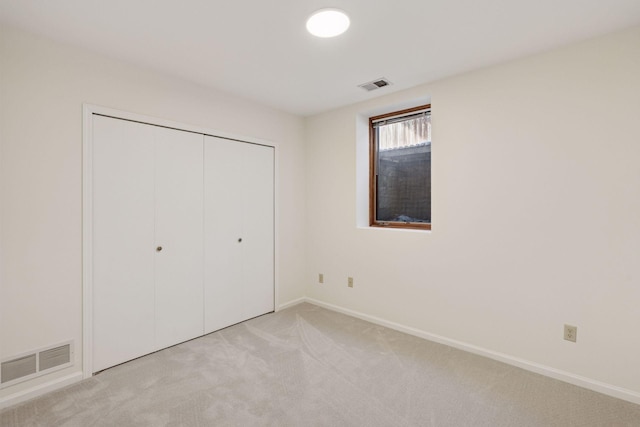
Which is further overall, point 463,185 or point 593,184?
point 463,185

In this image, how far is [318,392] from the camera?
2100 millimetres

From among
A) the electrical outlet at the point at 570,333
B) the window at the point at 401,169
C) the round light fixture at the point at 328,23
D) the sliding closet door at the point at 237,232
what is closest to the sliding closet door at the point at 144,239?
the sliding closet door at the point at 237,232

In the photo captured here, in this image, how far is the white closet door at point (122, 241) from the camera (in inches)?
92.1

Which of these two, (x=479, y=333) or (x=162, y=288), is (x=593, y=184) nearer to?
(x=479, y=333)

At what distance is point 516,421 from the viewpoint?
71.0 inches

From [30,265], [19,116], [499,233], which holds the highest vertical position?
[19,116]

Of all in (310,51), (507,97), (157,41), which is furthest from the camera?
(507,97)

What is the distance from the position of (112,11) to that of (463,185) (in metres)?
2.81

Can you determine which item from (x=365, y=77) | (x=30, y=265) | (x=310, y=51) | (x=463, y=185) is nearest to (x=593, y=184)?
(x=463, y=185)

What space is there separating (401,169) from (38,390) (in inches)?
137

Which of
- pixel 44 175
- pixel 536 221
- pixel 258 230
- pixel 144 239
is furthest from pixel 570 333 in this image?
pixel 44 175

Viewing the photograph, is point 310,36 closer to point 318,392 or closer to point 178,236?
point 178,236

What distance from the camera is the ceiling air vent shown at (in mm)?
2804

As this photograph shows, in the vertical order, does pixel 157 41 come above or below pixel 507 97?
above
